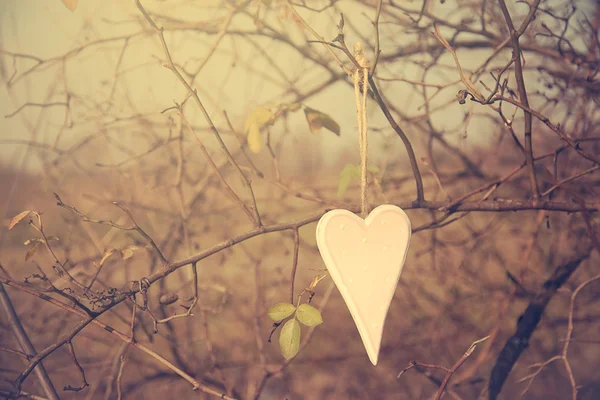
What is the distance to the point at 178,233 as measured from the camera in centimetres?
88

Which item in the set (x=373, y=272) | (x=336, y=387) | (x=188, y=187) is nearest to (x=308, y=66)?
(x=188, y=187)

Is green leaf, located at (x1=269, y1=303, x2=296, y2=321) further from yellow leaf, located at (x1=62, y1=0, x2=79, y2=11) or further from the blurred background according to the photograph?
yellow leaf, located at (x1=62, y1=0, x2=79, y2=11)

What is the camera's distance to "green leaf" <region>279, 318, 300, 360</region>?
641 millimetres

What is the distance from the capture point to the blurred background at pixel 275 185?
82cm

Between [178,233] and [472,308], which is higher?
[178,233]

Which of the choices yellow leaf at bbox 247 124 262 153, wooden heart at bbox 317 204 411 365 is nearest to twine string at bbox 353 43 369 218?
wooden heart at bbox 317 204 411 365

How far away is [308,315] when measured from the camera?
646 mm

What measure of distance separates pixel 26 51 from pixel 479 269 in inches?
34.9

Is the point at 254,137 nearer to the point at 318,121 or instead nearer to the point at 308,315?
the point at 318,121

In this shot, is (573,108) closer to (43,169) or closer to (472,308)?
(472,308)

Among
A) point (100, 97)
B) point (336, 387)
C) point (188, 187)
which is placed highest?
point (100, 97)

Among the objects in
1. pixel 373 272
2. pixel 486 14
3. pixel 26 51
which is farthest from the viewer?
pixel 486 14

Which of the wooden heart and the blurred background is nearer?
the wooden heart

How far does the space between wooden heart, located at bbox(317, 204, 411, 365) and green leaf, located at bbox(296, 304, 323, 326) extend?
0.24 feet
